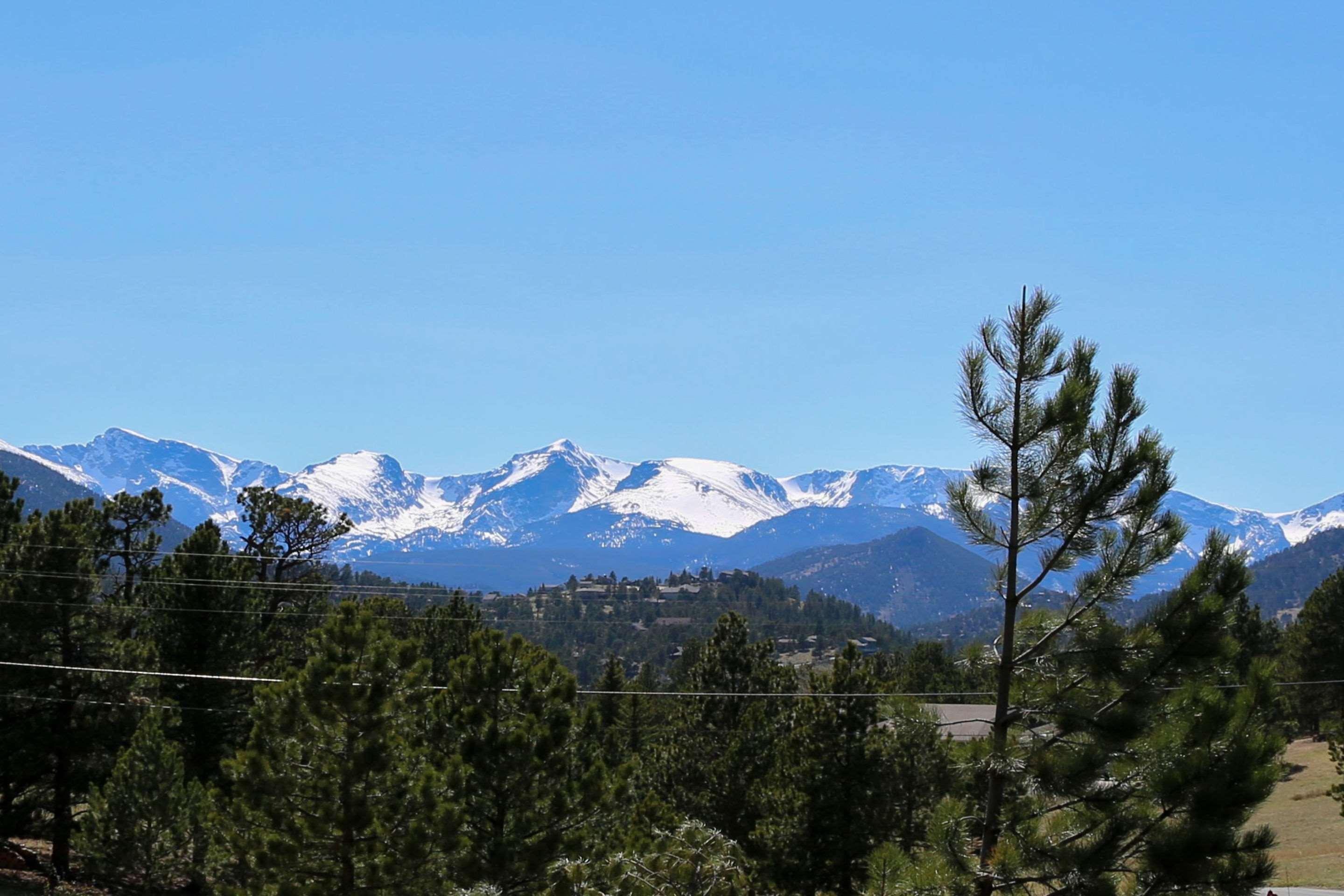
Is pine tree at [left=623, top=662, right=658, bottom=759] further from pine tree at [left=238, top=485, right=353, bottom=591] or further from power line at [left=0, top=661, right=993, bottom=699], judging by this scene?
pine tree at [left=238, top=485, right=353, bottom=591]

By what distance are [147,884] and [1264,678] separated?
83.1ft

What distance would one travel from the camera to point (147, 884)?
28500 mm

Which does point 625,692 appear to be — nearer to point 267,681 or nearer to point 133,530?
point 267,681

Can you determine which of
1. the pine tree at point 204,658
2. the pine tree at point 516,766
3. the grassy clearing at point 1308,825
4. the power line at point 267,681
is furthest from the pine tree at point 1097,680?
the pine tree at point 204,658

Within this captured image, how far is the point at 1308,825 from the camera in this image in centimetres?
4281

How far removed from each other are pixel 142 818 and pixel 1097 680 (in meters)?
23.4

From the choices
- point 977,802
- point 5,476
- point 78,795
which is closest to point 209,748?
point 78,795

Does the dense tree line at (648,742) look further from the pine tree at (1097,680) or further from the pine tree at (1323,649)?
the pine tree at (1323,649)

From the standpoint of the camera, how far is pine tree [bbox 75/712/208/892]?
28.0 meters

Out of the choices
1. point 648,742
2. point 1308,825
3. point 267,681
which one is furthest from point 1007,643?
point 648,742

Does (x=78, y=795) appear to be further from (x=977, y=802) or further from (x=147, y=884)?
(x=977, y=802)

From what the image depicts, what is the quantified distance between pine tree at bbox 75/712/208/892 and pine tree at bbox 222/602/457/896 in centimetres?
641

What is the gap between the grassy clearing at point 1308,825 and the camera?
3375 centimetres

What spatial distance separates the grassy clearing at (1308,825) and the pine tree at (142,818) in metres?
24.0
